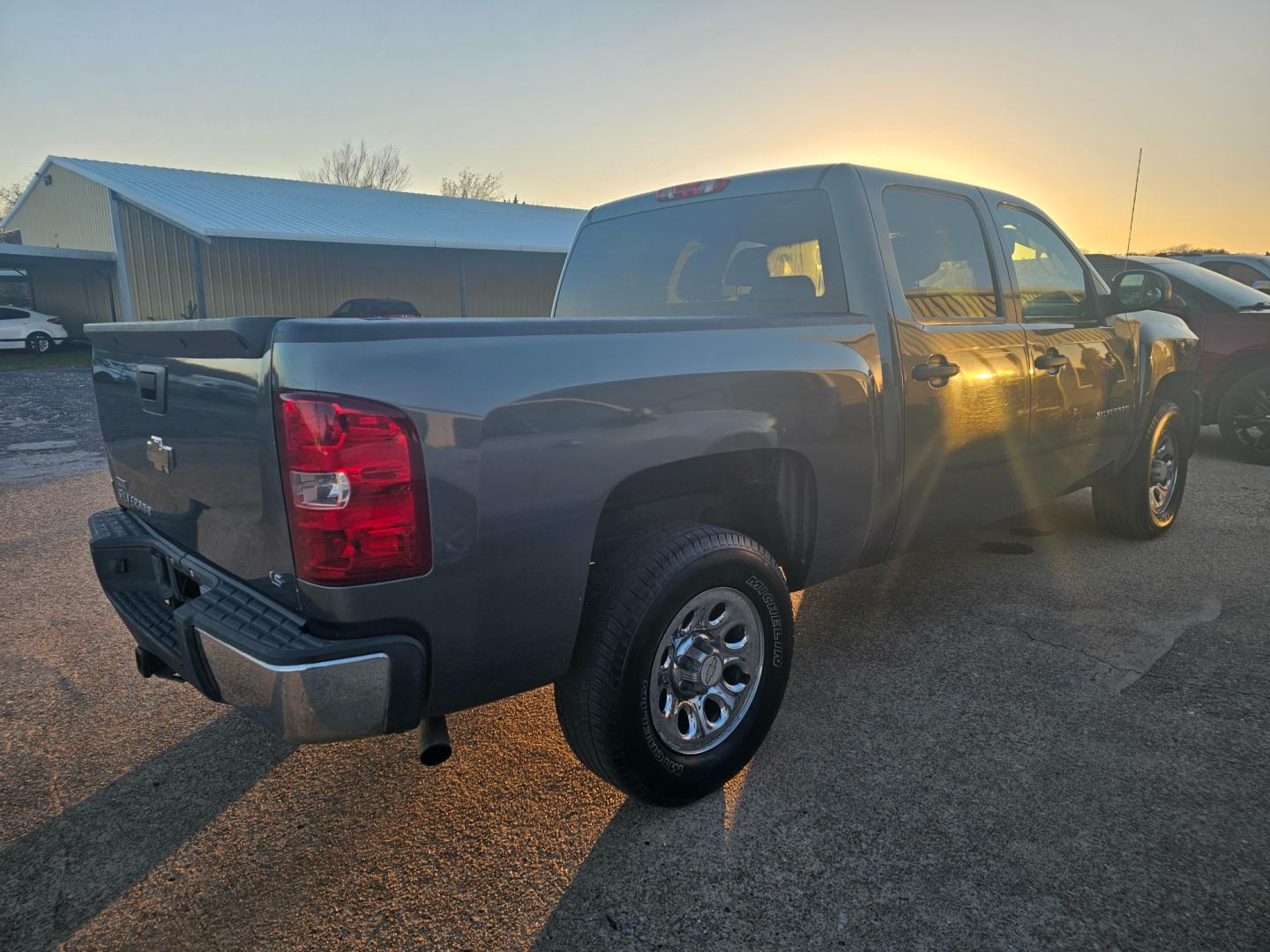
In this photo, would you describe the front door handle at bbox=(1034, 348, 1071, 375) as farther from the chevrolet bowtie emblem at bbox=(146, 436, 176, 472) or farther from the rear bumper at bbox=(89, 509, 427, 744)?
the chevrolet bowtie emblem at bbox=(146, 436, 176, 472)

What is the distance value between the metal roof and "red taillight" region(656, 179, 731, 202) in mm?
19077

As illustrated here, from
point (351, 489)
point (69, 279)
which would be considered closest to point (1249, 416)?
point (351, 489)

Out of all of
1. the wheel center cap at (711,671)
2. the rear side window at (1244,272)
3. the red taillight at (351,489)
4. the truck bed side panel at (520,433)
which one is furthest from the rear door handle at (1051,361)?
the rear side window at (1244,272)

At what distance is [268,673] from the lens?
1.87 m

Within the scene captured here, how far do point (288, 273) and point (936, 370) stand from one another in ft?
81.2

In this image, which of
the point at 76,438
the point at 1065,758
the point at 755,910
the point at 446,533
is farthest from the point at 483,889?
the point at 76,438

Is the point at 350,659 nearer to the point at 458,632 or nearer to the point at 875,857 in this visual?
the point at 458,632

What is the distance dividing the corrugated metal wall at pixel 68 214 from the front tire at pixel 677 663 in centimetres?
2637

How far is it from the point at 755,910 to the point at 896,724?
3.73ft

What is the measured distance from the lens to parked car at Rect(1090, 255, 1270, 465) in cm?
776

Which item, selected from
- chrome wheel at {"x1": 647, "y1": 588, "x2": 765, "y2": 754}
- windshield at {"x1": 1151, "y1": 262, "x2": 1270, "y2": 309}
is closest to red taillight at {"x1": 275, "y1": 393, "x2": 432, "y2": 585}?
chrome wheel at {"x1": 647, "y1": 588, "x2": 765, "y2": 754}

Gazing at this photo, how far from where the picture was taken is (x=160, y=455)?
2482 mm

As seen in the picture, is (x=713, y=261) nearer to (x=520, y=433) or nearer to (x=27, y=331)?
(x=520, y=433)

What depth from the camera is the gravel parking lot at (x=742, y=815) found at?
2105mm
